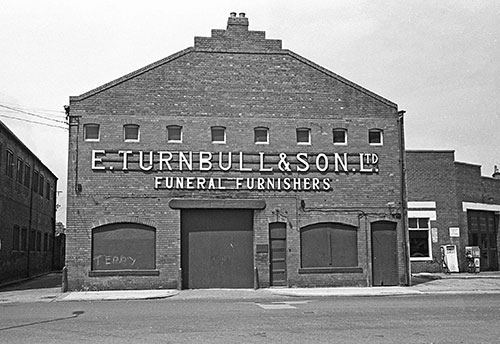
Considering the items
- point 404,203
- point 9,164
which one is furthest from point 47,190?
point 404,203

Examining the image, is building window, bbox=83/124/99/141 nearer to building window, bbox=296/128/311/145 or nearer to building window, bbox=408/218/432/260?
building window, bbox=296/128/311/145

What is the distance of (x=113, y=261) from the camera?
26.3m

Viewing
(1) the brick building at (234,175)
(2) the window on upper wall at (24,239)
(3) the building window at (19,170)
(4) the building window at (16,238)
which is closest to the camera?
(1) the brick building at (234,175)

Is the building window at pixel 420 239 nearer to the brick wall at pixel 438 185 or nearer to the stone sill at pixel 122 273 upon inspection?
the brick wall at pixel 438 185

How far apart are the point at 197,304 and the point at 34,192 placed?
22123mm

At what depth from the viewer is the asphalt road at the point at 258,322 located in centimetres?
1288

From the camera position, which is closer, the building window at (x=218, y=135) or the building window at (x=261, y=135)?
the building window at (x=218, y=135)

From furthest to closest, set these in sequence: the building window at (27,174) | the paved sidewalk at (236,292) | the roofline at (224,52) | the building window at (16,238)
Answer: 1. the building window at (27,174)
2. the building window at (16,238)
3. the roofline at (224,52)
4. the paved sidewalk at (236,292)

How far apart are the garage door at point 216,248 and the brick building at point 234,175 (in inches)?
1.6

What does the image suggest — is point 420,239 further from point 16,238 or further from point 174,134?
point 16,238

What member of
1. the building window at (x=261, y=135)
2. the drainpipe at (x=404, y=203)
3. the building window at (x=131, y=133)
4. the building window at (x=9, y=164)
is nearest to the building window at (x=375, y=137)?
the drainpipe at (x=404, y=203)

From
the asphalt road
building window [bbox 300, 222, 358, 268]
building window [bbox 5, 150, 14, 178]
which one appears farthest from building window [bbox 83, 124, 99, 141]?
building window [bbox 300, 222, 358, 268]

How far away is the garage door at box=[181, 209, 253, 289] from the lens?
88.3ft

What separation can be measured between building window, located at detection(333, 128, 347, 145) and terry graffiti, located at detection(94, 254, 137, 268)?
32.7 feet
